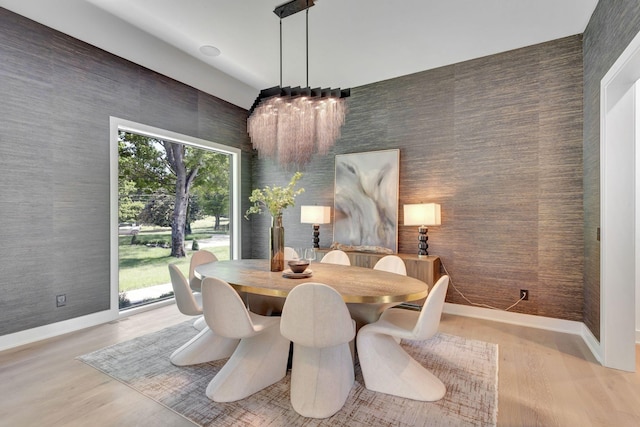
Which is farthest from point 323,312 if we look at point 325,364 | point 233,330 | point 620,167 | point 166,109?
point 166,109

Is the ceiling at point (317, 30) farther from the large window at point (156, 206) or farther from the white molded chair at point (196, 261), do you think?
the white molded chair at point (196, 261)

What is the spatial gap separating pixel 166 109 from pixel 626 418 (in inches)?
199

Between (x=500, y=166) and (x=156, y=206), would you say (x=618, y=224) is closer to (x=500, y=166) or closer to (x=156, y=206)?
(x=500, y=166)

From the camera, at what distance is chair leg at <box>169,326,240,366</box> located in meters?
2.41

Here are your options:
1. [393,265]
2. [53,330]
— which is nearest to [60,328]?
[53,330]

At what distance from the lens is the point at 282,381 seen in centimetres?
219

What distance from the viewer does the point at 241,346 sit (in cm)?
219

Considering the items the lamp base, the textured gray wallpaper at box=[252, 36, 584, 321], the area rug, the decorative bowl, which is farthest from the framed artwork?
the decorative bowl

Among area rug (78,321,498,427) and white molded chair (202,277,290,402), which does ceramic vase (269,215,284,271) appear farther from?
area rug (78,321,498,427)

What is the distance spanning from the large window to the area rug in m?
1.21

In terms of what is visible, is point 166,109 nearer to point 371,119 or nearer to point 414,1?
point 371,119

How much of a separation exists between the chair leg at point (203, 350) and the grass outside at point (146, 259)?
1622 mm

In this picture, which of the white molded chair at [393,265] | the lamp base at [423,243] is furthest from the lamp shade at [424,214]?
the white molded chair at [393,265]

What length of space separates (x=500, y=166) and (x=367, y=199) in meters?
1.60
